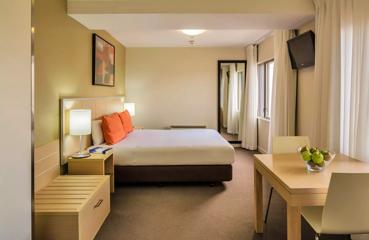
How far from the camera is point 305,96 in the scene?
153 inches

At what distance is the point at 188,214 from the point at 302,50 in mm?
A: 2626

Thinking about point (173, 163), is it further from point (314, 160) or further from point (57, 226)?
point (314, 160)

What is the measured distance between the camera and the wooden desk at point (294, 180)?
1.66 metres

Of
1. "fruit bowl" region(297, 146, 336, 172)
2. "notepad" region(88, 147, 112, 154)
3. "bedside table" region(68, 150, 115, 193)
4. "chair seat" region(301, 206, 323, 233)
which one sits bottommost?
"chair seat" region(301, 206, 323, 233)

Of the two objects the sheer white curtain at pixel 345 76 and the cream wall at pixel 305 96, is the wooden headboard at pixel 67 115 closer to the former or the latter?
the sheer white curtain at pixel 345 76

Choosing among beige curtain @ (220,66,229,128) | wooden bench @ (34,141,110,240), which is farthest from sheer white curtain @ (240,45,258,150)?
wooden bench @ (34,141,110,240)

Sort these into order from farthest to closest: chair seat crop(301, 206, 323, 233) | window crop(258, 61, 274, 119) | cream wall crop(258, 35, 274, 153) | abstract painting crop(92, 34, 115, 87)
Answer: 1. window crop(258, 61, 274, 119)
2. cream wall crop(258, 35, 274, 153)
3. abstract painting crop(92, 34, 115, 87)
4. chair seat crop(301, 206, 323, 233)

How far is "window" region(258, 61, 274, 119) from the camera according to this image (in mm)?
5992

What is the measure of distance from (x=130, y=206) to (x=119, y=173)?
2.27 feet

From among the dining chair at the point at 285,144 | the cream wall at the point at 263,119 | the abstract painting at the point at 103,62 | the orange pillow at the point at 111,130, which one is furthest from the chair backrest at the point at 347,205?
the cream wall at the point at 263,119

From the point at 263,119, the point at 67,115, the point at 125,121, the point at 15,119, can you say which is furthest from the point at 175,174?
the point at 263,119

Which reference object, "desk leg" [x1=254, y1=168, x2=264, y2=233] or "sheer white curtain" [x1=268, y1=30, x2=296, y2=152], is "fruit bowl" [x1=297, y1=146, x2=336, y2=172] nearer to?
"desk leg" [x1=254, y1=168, x2=264, y2=233]

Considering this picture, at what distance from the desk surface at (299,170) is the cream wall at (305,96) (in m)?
1.42

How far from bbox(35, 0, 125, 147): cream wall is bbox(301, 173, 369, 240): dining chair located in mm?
2533
